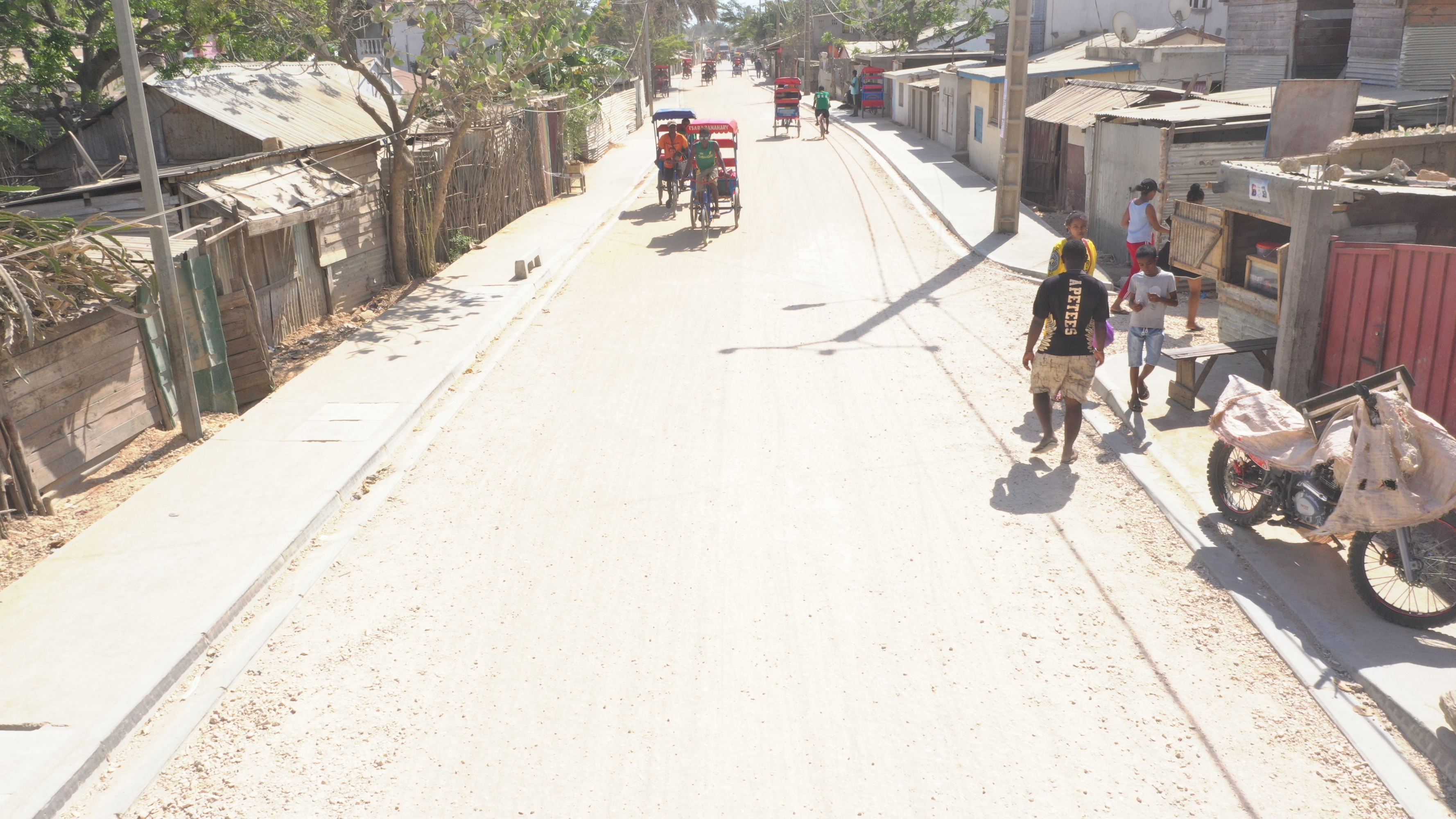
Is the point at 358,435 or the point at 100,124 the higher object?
the point at 100,124

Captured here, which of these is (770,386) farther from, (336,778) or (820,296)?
(336,778)

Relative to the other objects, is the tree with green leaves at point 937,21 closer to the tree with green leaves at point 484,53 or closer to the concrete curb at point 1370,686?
the tree with green leaves at point 484,53

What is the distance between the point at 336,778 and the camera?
4.68 metres

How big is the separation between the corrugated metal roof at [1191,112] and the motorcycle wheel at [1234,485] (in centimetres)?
793

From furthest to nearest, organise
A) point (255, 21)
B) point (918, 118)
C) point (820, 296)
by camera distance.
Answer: point (918, 118)
point (255, 21)
point (820, 296)

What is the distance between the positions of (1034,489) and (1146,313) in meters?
2.23

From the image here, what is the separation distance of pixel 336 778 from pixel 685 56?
4387 inches

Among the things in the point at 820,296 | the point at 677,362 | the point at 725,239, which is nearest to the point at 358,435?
the point at 677,362

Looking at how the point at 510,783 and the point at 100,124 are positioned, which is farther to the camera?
the point at 100,124

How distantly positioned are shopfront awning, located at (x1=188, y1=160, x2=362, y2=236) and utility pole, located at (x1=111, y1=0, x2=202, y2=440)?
177 cm

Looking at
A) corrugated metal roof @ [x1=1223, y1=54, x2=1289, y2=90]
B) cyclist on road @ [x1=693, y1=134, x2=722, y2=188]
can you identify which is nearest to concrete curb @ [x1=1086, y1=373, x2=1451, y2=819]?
cyclist on road @ [x1=693, y1=134, x2=722, y2=188]

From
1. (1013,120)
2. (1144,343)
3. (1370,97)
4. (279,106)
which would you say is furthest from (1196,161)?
(279,106)

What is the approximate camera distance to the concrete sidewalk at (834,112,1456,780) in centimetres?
495

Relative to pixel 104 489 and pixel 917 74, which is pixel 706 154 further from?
pixel 917 74
